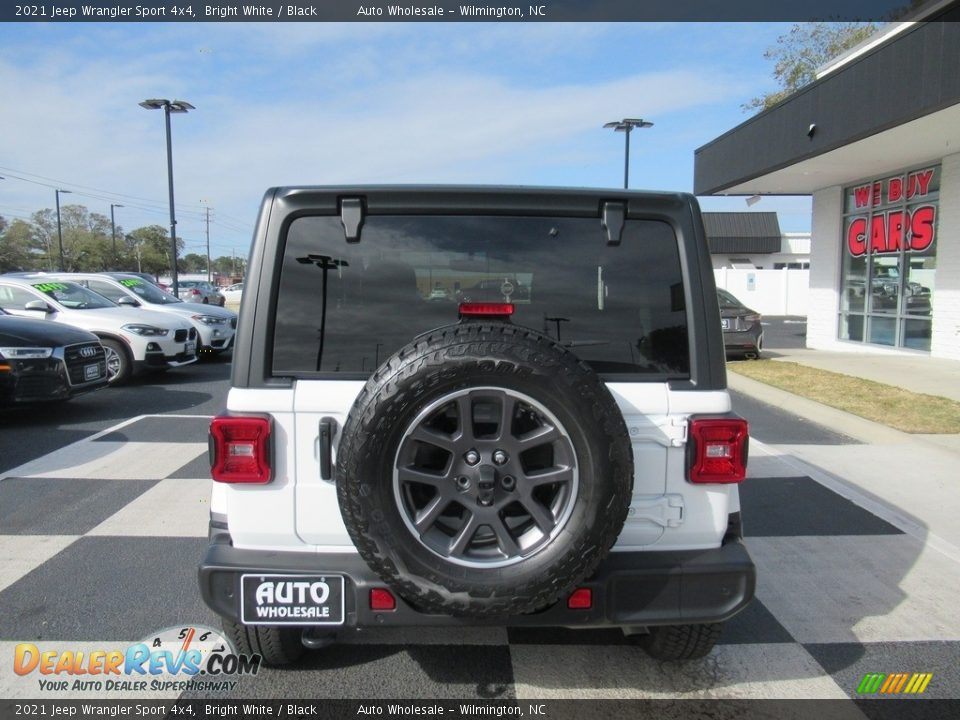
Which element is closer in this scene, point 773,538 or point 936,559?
point 936,559

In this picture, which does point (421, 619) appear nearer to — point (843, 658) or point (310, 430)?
point (310, 430)

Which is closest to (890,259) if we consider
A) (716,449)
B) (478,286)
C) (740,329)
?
(740,329)

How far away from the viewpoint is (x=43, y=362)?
7.47 metres

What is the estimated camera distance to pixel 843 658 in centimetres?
316

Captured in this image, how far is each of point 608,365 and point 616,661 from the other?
138 cm

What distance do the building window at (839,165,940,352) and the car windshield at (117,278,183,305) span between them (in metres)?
14.0

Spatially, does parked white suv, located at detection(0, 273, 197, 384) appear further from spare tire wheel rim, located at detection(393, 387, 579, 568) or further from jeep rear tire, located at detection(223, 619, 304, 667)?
spare tire wheel rim, located at detection(393, 387, 579, 568)

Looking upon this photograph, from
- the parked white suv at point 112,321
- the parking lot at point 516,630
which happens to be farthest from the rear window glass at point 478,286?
the parked white suv at point 112,321

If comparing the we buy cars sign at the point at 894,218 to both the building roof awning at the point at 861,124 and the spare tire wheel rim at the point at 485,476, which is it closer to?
the building roof awning at the point at 861,124

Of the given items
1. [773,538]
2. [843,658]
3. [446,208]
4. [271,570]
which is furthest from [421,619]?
[773,538]

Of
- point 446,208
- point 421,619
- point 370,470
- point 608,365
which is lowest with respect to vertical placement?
point 421,619

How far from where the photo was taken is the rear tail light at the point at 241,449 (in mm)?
2510

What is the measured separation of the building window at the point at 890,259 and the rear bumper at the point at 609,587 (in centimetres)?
1310

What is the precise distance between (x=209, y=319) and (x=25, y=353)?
575cm
